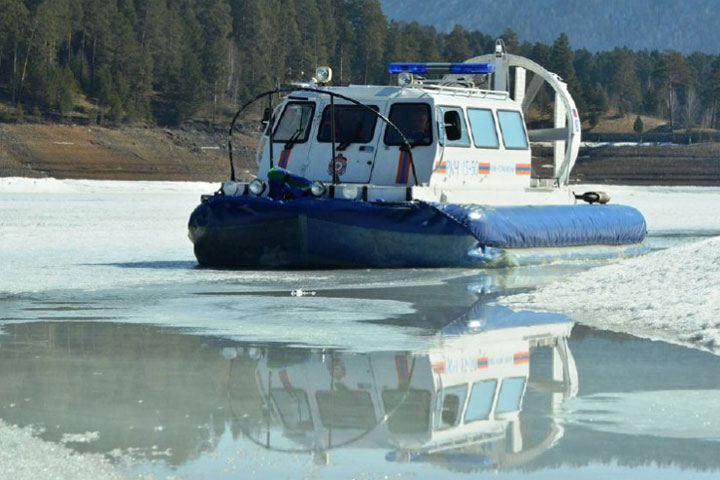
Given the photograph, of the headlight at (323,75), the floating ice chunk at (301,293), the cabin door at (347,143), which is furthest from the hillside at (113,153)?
the floating ice chunk at (301,293)

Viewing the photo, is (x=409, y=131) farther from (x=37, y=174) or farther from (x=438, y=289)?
(x=37, y=174)

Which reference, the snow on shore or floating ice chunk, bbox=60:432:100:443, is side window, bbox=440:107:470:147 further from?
floating ice chunk, bbox=60:432:100:443

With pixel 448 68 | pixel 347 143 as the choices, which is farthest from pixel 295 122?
pixel 448 68

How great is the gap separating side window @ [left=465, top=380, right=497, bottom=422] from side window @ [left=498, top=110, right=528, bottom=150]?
31.9 feet

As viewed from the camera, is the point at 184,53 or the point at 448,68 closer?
the point at 448,68

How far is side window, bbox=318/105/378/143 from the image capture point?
15.3 meters

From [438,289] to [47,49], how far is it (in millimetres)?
73669

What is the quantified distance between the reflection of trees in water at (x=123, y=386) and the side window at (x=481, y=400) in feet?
2.87

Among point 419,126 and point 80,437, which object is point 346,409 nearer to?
point 80,437

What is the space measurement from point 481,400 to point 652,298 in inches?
169

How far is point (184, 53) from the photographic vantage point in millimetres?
88875

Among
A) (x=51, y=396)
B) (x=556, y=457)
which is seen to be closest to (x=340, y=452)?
(x=556, y=457)

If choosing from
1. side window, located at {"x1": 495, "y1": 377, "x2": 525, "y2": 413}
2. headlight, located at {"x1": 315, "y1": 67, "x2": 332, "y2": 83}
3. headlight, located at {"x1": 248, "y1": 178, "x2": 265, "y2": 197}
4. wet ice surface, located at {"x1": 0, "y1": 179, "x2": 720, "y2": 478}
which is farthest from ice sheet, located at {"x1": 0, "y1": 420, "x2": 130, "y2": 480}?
headlight, located at {"x1": 315, "y1": 67, "x2": 332, "y2": 83}

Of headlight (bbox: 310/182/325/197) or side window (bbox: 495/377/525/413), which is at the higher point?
headlight (bbox: 310/182/325/197)
